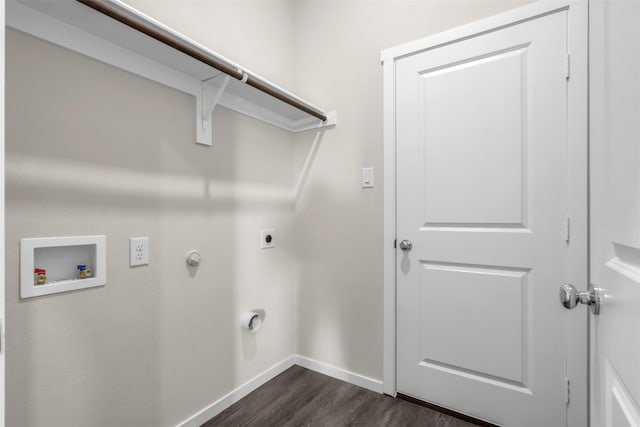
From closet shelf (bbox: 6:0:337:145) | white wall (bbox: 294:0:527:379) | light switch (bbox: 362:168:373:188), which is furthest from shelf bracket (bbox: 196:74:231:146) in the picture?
light switch (bbox: 362:168:373:188)

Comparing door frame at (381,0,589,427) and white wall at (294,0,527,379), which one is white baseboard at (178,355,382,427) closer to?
white wall at (294,0,527,379)

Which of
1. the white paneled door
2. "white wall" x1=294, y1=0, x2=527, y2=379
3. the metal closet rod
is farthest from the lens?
"white wall" x1=294, y1=0, x2=527, y2=379

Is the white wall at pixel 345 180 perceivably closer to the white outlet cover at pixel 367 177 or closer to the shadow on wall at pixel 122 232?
the white outlet cover at pixel 367 177

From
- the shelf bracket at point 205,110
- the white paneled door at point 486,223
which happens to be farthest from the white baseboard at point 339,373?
the shelf bracket at point 205,110

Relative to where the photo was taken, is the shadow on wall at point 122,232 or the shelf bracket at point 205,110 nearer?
the shadow on wall at point 122,232

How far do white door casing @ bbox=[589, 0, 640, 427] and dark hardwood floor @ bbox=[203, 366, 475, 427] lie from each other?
109 centimetres

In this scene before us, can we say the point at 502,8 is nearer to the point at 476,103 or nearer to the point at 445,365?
the point at 476,103

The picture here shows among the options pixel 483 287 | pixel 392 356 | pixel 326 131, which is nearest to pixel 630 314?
pixel 483 287

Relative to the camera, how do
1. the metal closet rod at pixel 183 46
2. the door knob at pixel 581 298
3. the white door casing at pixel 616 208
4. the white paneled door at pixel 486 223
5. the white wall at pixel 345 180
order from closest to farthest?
the white door casing at pixel 616 208, the door knob at pixel 581 298, the metal closet rod at pixel 183 46, the white paneled door at pixel 486 223, the white wall at pixel 345 180

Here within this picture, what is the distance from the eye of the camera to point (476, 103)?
1.48 m

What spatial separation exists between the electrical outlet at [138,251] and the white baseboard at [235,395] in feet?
2.55

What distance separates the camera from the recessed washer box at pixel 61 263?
0.95 meters

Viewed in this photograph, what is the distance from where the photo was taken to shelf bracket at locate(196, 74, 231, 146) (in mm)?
1447

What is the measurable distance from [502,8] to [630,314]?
1.56m
